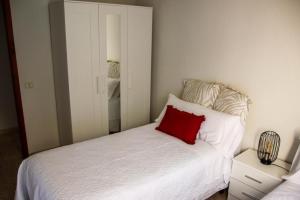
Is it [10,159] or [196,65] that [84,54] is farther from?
[10,159]

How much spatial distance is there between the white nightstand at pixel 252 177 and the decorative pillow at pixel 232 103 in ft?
1.35

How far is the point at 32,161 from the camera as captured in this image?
2.01 m

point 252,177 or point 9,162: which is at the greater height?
point 252,177

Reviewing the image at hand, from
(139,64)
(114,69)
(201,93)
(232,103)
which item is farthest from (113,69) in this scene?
(232,103)

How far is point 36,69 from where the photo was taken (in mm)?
3143

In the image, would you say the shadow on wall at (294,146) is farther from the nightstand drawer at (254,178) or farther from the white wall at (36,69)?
the white wall at (36,69)

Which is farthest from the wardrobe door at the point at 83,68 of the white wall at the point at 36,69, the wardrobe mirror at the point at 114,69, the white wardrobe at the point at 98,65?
the white wall at the point at 36,69

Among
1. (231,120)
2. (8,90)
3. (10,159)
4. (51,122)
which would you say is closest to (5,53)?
(8,90)

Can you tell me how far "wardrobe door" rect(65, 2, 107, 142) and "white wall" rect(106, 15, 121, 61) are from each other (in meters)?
0.16

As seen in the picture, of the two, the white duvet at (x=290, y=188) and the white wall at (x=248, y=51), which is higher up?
the white wall at (x=248, y=51)

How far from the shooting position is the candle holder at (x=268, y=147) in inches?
87.7

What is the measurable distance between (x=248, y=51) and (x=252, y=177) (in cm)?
119

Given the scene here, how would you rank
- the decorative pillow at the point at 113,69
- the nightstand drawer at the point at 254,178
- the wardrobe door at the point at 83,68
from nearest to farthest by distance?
the nightstand drawer at the point at 254,178
the wardrobe door at the point at 83,68
the decorative pillow at the point at 113,69

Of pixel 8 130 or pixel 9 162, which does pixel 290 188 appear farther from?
pixel 8 130
